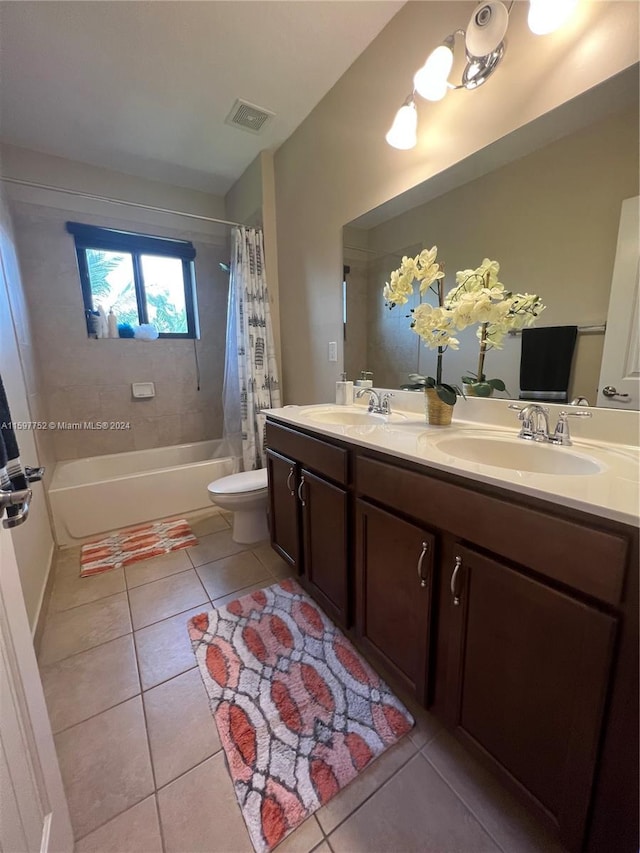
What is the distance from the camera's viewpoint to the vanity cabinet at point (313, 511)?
1229 millimetres

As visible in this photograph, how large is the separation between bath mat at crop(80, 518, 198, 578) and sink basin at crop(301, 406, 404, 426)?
1217mm

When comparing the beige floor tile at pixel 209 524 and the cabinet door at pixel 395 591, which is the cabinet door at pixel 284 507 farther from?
the beige floor tile at pixel 209 524

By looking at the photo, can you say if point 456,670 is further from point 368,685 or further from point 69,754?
point 69,754

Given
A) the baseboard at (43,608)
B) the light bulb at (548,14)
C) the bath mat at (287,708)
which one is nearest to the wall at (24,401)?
the baseboard at (43,608)

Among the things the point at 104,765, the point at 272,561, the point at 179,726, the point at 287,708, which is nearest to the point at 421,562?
the point at 287,708

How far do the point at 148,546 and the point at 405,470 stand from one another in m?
1.89

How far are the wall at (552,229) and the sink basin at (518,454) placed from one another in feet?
0.84

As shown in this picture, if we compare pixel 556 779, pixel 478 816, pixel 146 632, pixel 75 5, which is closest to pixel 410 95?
pixel 75 5

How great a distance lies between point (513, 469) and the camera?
95cm

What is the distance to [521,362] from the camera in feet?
3.87

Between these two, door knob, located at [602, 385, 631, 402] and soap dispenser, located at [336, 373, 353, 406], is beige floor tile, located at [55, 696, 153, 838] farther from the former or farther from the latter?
door knob, located at [602, 385, 631, 402]

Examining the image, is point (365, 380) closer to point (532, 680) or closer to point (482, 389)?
point (482, 389)

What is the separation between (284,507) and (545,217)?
59.7 inches

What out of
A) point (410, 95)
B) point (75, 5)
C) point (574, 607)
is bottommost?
point (574, 607)
